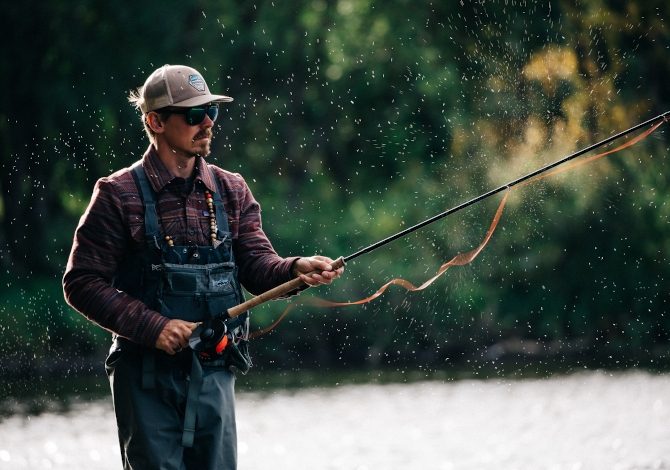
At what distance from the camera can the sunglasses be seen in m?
3.79

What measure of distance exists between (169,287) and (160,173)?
0.30 m

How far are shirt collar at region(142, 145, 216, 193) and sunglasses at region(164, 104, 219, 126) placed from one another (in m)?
0.11

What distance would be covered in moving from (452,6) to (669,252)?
465 cm

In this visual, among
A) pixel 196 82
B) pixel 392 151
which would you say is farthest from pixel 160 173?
pixel 392 151

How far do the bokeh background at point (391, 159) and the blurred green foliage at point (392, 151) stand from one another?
0.09ft

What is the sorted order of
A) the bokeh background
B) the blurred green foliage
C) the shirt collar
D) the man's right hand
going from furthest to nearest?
the blurred green foliage → the bokeh background → the shirt collar → the man's right hand

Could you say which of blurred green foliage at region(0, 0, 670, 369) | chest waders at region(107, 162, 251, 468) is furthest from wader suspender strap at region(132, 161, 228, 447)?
blurred green foliage at region(0, 0, 670, 369)

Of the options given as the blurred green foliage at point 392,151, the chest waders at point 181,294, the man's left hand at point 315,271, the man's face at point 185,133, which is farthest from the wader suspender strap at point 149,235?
the blurred green foliage at point 392,151

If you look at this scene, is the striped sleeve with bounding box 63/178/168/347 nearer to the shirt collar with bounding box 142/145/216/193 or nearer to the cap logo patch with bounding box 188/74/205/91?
the shirt collar with bounding box 142/145/216/193

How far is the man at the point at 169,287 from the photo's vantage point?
367 cm

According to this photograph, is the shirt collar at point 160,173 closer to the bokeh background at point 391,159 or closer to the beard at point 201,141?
the beard at point 201,141

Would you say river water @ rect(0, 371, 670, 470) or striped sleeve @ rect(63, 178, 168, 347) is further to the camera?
river water @ rect(0, 371, 670, 470)

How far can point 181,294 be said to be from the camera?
3.73 metres

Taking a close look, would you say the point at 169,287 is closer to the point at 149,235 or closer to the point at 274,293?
the point at 149,235
